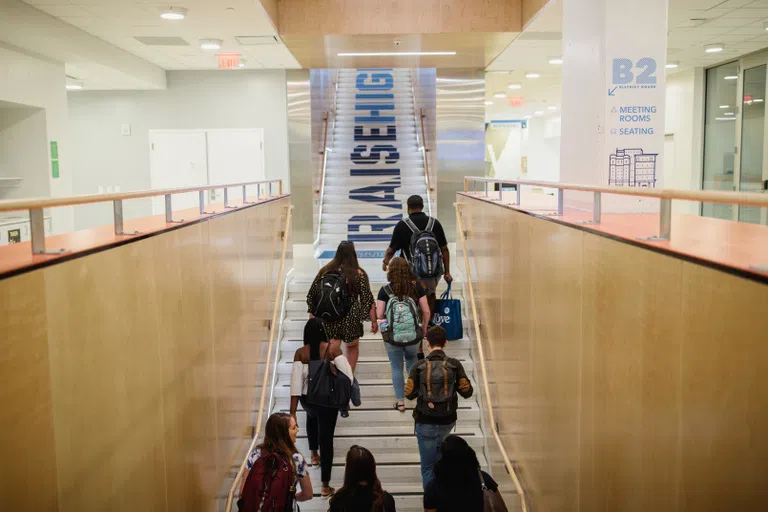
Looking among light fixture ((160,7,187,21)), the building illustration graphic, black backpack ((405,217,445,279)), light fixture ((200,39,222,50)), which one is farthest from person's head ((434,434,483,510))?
light fixture ((200,39,222,50))

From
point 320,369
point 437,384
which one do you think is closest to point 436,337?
point 437,384

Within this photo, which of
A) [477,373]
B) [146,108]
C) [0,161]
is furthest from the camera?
[146,108]

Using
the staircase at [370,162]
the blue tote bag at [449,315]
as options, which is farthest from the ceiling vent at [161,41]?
the blue tote bag at [449,315]

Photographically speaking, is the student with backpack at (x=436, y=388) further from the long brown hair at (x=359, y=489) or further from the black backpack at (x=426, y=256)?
the black backpack at (x=426, y=256)

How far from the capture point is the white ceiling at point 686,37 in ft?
31.7

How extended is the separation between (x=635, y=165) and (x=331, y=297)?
3.12m

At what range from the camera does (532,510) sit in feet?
19.0

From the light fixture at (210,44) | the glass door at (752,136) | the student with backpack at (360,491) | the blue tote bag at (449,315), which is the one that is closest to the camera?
the student with backpack at (360,491)

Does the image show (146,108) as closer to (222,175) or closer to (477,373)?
(222,175)

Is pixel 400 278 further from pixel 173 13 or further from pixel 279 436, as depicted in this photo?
pixel 173 13

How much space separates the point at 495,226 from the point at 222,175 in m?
9.78

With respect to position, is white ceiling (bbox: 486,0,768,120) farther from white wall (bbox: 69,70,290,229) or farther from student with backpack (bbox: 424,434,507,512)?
student with backpack (bbox: 424,434,507,512)

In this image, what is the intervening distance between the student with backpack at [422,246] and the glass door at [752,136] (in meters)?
8.25

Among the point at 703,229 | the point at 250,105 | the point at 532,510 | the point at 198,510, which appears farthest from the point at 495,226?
the point at 250,105
